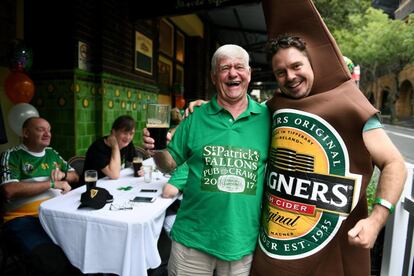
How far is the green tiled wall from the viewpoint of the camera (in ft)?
13.5

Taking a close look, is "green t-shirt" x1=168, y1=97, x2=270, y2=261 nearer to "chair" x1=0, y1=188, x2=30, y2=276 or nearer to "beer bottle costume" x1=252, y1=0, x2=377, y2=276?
"beer bottle costume" x1=252, y1=0, x2=377, y2=276

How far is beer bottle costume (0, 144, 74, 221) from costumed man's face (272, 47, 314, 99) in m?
2.22

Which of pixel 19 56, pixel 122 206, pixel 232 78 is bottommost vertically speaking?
pixel 122 206

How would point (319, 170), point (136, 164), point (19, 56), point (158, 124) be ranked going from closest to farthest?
point (319, 170) → point (158, 124) → point (136, 164) → point (19, 56)

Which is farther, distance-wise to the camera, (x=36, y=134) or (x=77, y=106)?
(x=77, y=106)

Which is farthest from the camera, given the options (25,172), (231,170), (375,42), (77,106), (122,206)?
(375,42)

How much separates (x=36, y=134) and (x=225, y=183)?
1968 millimetres

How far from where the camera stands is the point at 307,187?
1202 millimetres

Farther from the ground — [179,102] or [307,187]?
[179,102]

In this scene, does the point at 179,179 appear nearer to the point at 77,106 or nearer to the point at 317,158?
the point at 317,158

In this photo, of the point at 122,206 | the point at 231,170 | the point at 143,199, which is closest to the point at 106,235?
the point at 122,206

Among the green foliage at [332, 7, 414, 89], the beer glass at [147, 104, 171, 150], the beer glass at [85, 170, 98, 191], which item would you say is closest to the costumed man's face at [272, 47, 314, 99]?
the beer glass at [147, 104, 171, 150]

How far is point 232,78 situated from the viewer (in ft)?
4.71

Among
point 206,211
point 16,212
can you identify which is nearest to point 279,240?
point 206,211
